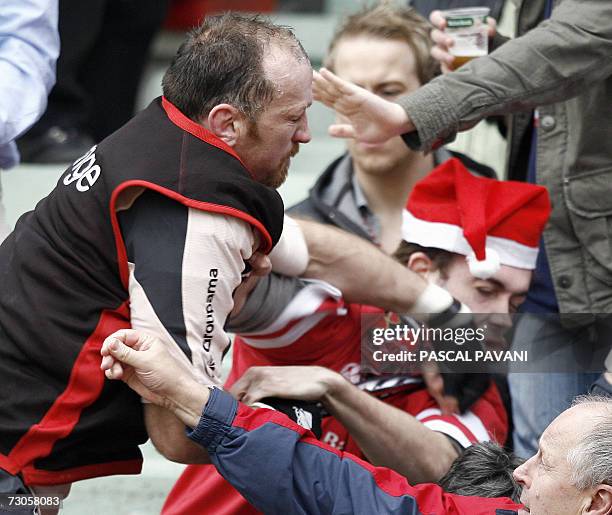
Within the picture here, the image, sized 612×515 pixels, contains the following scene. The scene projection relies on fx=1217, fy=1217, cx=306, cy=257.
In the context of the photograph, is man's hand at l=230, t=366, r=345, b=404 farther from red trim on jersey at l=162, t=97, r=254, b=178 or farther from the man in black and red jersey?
red trim on jersey at l=162, t=97, r=254, b=178

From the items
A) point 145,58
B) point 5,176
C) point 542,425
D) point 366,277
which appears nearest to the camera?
point 366,277

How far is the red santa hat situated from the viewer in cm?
310

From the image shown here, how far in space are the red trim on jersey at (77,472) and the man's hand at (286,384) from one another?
33 cm

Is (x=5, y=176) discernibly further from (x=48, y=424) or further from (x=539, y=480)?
(x=539, y=480)

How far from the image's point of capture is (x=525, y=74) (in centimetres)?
291

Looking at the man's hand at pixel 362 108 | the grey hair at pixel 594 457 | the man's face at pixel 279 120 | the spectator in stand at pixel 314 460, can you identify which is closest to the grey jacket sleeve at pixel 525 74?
the man's hand at pixel 362 108

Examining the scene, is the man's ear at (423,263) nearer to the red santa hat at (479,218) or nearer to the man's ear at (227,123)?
the red santa hat at (479,218)

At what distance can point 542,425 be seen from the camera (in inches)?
128

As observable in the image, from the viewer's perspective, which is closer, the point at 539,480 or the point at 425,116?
the point at 539,480

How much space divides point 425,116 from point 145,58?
3168 millimetres

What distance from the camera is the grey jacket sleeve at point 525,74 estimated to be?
9.49 ft

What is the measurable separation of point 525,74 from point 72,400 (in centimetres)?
135

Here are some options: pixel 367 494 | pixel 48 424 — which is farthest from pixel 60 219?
pixel 367 494

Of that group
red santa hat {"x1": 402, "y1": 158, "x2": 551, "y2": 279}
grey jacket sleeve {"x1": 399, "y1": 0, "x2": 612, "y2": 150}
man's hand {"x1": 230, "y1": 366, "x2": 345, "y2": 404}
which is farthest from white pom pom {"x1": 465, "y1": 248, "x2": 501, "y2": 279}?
man's hand {"x1": 230, "y1": 366, "x2": 345, "y2": 404}
